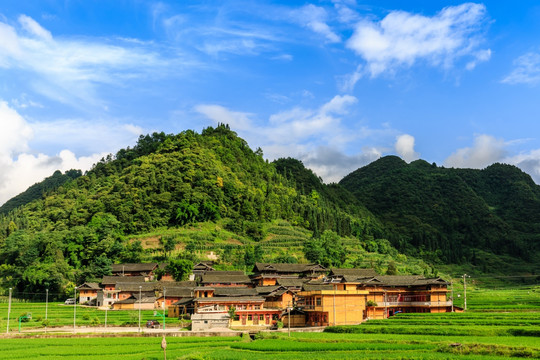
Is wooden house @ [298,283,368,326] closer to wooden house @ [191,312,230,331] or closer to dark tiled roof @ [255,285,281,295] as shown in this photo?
dark tiled roof @ [255,285,281,295]

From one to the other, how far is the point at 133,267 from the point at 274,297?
29401 mm

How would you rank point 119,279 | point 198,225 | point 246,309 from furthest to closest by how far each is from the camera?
point 198,225, point 119,279, point 246,309

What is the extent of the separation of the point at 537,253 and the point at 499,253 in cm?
1287

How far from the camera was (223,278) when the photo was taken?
76.7m

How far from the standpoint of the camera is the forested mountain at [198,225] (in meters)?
92.3

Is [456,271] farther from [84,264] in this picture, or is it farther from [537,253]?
[84,264]

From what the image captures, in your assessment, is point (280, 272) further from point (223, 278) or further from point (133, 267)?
point (133, 267)

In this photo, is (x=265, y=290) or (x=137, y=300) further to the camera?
(x=137, y=300)

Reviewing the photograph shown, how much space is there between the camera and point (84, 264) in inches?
3644

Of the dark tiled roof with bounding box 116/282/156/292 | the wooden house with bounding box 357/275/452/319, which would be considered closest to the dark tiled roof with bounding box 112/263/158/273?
the dark tiled roof with bounding box 116/282/156/292

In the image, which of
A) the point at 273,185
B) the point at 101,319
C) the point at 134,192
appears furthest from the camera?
the point at 273,185

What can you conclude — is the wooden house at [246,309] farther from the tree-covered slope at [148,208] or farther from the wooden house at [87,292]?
the tree-covered slope at [148,208]

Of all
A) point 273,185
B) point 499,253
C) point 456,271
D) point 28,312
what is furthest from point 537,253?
point 28,312

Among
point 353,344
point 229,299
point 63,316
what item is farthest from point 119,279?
point 353,344
